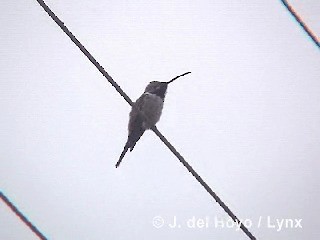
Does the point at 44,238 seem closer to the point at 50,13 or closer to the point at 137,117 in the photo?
the point at 50,13

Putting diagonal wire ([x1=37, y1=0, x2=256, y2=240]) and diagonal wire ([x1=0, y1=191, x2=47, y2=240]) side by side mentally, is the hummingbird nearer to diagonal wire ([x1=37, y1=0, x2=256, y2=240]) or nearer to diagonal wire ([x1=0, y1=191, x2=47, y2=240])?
diagonal wire ([x1=37, y1=0, x2=256, y2=240])

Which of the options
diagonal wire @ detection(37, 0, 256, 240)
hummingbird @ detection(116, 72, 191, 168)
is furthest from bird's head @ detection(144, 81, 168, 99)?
diagonal wire @ detection(37, 0, 256, 240)

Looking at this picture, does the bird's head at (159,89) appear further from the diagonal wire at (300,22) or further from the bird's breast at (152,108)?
the diagonal wire at (300,22)

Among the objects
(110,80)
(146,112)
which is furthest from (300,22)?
(146,112)

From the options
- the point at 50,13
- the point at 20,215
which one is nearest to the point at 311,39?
the point at 50,13

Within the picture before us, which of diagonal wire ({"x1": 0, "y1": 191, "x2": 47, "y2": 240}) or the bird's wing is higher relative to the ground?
diagonal wire ({"x1": 0, "y1": 191, "x2": 47, "y2": 240})

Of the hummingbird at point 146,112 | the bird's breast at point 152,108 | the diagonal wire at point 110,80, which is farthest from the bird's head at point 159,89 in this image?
the diagonal wire at point 110,80

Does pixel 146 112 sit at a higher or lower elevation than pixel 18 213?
lower

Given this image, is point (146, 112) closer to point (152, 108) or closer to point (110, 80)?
point (152, 108)

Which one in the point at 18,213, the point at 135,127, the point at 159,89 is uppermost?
the point at 18,213

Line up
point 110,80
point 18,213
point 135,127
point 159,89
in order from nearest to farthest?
point 18,213, point 110,80, point 135,127, point 159,89

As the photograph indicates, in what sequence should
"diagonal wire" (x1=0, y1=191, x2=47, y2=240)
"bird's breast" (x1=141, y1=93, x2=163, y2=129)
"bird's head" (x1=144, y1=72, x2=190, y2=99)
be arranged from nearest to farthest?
"diagonal wire" (x1=0, y1=191, x2=47, y2=240) → "bird's breast" (x1=141, y1=93, x2=163, y2=129) → "bird's head" (x1=144, y1=72, x2=190, y2=99)

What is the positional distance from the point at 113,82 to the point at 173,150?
650 millimetres

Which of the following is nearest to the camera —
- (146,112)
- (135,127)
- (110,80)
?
(110,80)
